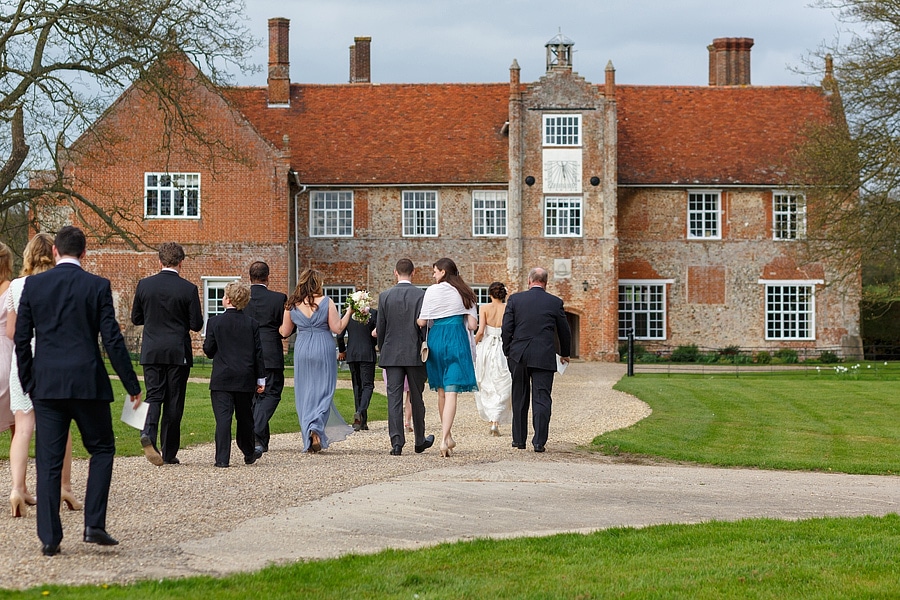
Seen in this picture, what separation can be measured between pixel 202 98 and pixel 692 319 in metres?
17.9

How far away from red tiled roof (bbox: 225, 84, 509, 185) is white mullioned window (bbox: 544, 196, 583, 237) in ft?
5.91

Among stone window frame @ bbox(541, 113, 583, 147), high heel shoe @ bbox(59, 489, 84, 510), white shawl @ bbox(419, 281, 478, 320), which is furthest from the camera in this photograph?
stone window frame @ bbox(541, 113, 583, 147)

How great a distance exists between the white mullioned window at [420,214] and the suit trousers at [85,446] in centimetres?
3305

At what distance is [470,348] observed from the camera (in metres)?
13.0

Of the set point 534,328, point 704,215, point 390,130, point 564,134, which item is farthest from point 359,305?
point 704,215

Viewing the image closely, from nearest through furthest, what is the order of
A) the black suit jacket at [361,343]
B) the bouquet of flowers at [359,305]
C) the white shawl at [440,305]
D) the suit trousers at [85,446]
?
the suit trousers at [85,446] → the white shawl at [440,305] → the bouquet of flowers at [359,305] → the black suit jacket at [361,343]

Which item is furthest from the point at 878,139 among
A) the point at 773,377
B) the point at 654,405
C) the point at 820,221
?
the point at 654,405

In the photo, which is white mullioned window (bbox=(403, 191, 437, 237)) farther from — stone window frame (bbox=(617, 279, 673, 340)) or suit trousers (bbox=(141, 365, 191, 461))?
suit trousers (bbox=(141, 365, 191, 461))

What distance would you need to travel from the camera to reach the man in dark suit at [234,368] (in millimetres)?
11766

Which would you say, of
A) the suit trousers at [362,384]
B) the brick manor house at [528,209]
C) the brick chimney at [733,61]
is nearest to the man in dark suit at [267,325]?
the suit trousers at [362,384]

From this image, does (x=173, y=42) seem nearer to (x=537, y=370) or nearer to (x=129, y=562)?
(x=537, y=370)

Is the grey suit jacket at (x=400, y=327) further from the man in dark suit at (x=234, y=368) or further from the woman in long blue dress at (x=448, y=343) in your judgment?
the man in dark suit at (x=234, y=368)

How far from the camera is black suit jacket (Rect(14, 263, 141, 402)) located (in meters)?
7.46

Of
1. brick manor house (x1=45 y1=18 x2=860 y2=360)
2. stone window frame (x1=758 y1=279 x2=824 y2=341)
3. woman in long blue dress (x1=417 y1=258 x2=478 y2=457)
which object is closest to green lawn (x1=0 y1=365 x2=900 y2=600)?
woman in long blue dress (x1=417 y1=258 x2=478 y2=457)
